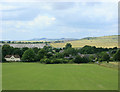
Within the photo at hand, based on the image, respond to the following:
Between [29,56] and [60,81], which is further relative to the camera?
[29,56]

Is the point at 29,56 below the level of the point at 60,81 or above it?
above

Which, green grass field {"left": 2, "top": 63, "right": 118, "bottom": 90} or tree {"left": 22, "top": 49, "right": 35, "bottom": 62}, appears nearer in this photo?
green grass field {"left": 2, "top": 63, "right": 118, "bottom": 90}

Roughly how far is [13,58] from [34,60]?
38.6ft

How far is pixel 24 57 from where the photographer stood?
71625 millimetres

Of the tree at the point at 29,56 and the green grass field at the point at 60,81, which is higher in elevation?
the tree at the point at 29,56

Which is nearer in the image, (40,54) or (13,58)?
(40,54)

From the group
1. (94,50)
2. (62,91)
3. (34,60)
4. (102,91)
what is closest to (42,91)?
(62,91)

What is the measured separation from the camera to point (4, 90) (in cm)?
1912

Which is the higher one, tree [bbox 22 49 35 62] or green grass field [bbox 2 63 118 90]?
tree [bbox 22 49 35 62]

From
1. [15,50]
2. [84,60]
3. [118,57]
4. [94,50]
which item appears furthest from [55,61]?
[94,50]

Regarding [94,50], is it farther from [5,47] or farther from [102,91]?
[102,91]

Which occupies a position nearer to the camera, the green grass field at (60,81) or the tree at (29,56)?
the green grass field at (60,81)

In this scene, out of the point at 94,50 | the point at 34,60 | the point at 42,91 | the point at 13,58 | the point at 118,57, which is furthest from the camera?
the point at 94,50

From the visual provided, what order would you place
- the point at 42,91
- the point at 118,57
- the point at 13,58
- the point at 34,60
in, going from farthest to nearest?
the point at 13,58 < the point at 34,60 < the point at 118,57 < the point at 42,91
